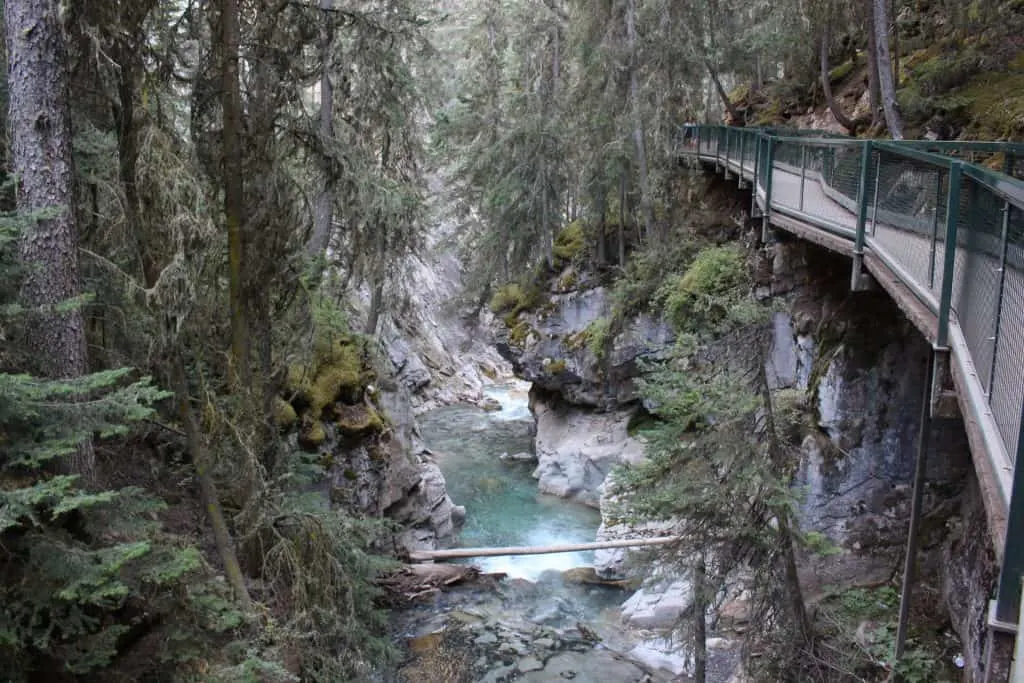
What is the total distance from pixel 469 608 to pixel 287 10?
10242mm

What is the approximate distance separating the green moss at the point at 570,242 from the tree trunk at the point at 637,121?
186 inches

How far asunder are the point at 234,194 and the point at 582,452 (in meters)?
Answer: 14.7

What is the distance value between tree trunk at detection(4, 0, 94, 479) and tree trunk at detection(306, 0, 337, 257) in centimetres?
318

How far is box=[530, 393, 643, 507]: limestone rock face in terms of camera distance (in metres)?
20.2

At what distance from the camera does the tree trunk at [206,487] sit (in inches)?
275

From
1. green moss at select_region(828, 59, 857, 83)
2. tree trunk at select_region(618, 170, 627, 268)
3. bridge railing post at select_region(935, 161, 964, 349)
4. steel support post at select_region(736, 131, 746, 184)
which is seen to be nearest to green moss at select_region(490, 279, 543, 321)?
tree trunk at select_region(618, 170, 627, 268)

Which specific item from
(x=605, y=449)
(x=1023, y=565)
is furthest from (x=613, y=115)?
(x=1023, y=565)

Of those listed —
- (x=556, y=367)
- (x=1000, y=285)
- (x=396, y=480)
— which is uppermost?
(x=1000, y=285)

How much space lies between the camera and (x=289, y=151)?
28.5ft

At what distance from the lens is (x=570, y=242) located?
83.6 ft

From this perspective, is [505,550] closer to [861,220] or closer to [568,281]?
[861,220]

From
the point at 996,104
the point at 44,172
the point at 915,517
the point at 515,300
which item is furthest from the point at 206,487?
the point at 515,300

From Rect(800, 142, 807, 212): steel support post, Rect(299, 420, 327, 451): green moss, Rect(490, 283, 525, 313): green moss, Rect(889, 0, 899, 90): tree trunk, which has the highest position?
Rect(889, 0, 899, 90): tree trunk

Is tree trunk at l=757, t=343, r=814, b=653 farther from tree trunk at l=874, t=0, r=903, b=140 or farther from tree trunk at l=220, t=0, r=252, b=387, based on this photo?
tree trunk at l=874, t=0, r=903, b=140
